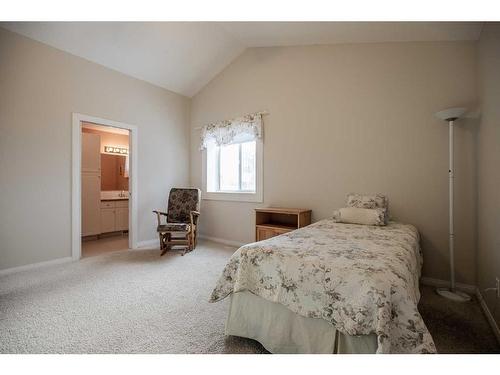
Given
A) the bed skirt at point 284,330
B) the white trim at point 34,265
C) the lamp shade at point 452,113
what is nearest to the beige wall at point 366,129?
the lamp shade at point 452,113

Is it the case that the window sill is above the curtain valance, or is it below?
below

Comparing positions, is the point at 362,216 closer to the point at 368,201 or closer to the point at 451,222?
the point at 368,201

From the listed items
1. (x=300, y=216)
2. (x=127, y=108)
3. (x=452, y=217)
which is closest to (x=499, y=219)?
(x=452, y=217)

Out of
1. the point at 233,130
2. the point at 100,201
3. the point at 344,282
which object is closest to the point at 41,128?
the point at 100,201

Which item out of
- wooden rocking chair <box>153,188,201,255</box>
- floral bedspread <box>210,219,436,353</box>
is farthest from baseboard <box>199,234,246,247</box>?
floral bedspread <box>210,219,436,353</box>

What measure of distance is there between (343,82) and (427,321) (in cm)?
267

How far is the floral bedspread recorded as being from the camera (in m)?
1.06

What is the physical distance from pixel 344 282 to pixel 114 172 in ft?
18.6

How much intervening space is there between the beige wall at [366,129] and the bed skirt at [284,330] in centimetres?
194

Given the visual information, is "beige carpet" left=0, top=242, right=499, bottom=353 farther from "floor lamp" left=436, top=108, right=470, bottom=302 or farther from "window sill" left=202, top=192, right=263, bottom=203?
"window sill" left=202, top=192, right=263, bottom=203

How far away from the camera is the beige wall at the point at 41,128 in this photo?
265 cm

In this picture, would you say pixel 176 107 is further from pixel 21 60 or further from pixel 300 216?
pixel 300 216

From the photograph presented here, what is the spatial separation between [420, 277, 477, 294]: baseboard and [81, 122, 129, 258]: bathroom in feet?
13.6
